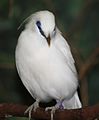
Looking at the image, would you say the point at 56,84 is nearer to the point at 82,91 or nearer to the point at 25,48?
the point at 25,48

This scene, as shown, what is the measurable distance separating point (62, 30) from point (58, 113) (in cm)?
73

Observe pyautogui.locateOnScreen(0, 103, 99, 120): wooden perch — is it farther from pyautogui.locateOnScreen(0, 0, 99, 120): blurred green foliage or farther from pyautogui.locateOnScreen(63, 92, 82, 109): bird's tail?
pyautogui.locateOnScreen(0, 0, 99, 120): blurred green foliage

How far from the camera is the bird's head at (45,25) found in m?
1.25

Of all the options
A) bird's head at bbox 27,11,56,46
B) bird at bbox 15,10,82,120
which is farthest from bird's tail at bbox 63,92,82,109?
bird's head at bbox 27,11,56,46

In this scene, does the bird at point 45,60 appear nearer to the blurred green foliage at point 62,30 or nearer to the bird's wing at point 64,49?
the bird's wing at point 64,49

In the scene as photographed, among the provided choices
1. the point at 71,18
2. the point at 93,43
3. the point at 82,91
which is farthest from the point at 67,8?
the point at 82,91

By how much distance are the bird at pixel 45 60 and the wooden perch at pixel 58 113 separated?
55 millimetres

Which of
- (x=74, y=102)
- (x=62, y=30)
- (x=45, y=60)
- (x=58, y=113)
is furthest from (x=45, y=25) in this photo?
(x=62, y=30)

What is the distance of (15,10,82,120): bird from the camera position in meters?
1.28

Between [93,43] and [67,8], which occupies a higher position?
[67,8]

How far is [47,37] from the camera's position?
1.25 meters

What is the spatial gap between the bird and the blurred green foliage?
442 mm

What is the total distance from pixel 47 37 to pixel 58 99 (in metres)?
0.27

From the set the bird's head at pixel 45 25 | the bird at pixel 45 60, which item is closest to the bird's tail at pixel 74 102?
the bird at pixel 45 60
